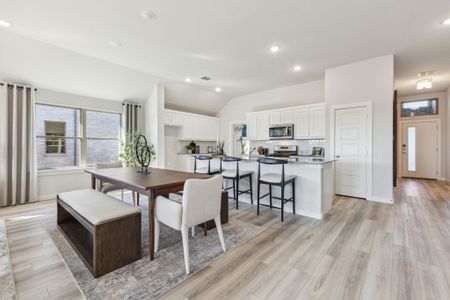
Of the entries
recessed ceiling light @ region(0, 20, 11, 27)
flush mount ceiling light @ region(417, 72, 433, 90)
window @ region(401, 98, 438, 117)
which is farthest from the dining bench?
window @ region(401, 98, 438, 117)

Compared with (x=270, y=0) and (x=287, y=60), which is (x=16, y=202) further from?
(x=287, y=60)

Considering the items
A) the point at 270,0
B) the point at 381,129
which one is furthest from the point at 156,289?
the point at 381,129

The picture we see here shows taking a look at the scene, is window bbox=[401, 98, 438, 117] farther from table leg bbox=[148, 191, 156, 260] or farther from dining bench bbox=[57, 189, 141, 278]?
dining bench bbox=[57, 189, 141, 278]

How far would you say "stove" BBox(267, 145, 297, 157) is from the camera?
5.97 meters

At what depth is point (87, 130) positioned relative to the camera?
514 cm

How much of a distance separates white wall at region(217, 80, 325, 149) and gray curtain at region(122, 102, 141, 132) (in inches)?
120

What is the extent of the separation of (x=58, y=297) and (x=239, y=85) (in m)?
5.56

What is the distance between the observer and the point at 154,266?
77.6 inches

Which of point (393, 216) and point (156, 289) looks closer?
point (156, 289)

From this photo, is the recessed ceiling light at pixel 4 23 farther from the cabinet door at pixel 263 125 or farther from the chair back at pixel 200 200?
the cabinet door at pixel 263 125

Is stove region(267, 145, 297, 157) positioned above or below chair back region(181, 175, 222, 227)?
above

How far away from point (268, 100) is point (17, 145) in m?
6.18

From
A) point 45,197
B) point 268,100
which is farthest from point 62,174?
point 268,100

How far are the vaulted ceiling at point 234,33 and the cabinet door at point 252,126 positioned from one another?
73.9 inches
